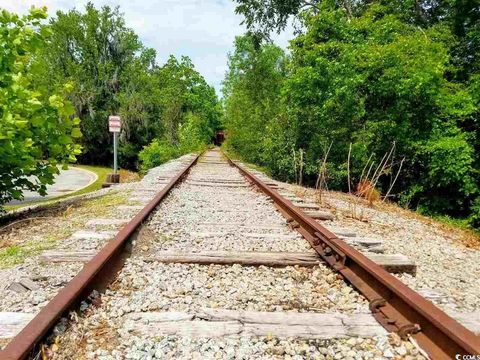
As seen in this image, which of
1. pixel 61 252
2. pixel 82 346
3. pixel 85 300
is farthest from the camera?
pixel 61 252

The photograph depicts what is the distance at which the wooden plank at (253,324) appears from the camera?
6.46ft

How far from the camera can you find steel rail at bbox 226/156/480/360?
170 cm

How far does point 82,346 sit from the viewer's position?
1.84 meters

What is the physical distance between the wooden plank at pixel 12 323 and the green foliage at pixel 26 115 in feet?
9.53

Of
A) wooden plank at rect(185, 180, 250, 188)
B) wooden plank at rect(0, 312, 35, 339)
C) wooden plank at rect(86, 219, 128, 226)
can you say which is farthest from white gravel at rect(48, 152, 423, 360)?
wooden plank at rect(185, 180, 250, 188)

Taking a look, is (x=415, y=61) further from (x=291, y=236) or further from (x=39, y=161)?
(x=39, y=161)

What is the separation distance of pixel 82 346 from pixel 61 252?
1.33 meters

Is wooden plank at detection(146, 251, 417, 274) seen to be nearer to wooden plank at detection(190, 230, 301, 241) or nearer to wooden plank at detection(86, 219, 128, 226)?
wooden plank at detection(190, 230, 301, 241)

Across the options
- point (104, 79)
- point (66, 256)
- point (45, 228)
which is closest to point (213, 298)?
point (66, 256)

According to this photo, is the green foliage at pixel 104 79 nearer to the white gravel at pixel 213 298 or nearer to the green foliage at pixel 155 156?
the green foliage at pixel 155 156

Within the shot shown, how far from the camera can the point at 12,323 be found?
75.1 inches

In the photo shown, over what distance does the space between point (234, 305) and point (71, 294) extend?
922mm

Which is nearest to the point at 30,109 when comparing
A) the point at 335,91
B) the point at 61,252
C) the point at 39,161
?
the point at 39,161

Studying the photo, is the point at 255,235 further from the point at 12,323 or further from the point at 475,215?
the point at 475,215
